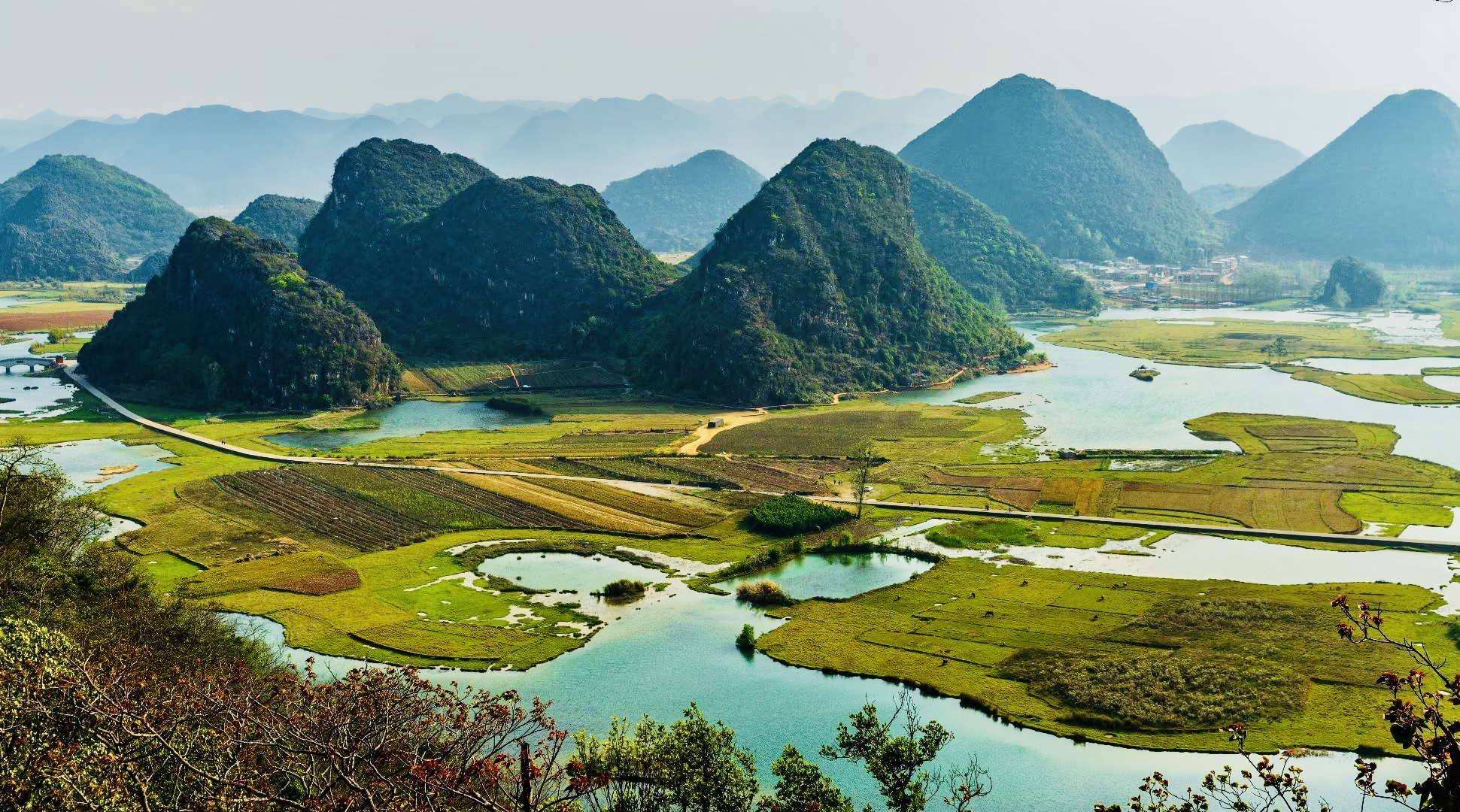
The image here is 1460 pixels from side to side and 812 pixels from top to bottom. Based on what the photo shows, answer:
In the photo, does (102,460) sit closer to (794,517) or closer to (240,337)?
(240,337)

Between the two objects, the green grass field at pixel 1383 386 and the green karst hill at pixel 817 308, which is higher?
the green karst hill at pixel 817 308

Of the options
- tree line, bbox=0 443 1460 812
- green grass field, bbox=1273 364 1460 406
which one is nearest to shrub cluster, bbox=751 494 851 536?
tree line, bbox=0 443 1460 812

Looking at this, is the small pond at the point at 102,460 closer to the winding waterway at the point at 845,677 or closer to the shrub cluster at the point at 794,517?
the winding waterway at the point at 845,677

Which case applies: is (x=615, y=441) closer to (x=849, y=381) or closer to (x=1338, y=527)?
(x=849, y=381)

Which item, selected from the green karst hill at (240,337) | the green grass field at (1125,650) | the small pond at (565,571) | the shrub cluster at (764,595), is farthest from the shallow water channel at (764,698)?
the green karst hill at (240,337)

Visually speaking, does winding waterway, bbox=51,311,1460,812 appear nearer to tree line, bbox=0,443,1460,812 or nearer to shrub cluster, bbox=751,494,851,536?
tree line, bbox=0,443,1460,812

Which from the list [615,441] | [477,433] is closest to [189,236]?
[477,433]
